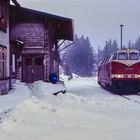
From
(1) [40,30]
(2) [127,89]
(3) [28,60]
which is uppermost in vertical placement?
(1) [40,30]

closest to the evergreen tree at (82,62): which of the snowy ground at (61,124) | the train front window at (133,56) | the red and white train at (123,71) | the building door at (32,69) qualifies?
the train front window at (133,56)

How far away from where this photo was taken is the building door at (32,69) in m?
29.9

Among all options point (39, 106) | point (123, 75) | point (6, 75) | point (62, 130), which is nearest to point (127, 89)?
point (123, 75)

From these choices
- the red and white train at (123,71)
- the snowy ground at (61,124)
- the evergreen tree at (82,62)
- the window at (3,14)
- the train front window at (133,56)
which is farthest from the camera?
the evergreen tree at (82,62)

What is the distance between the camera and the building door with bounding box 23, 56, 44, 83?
98.1 ft

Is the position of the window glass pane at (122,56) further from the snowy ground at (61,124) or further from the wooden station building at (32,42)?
the snowy ground at (61,124)

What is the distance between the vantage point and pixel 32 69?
3008cm

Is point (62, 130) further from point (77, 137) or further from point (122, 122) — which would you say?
point (122, 122)

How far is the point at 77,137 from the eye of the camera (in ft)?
30.6

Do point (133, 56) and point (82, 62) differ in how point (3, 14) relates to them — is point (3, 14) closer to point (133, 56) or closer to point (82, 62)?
point (133, 56)

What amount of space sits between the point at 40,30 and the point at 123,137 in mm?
20843

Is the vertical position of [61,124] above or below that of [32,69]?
below

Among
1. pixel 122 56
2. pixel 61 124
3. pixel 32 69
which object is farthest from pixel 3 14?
pixel 122 56

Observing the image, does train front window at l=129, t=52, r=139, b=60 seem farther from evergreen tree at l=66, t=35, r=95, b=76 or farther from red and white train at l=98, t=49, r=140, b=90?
evergreen tree at l=66, t=35, r=95, b=76
